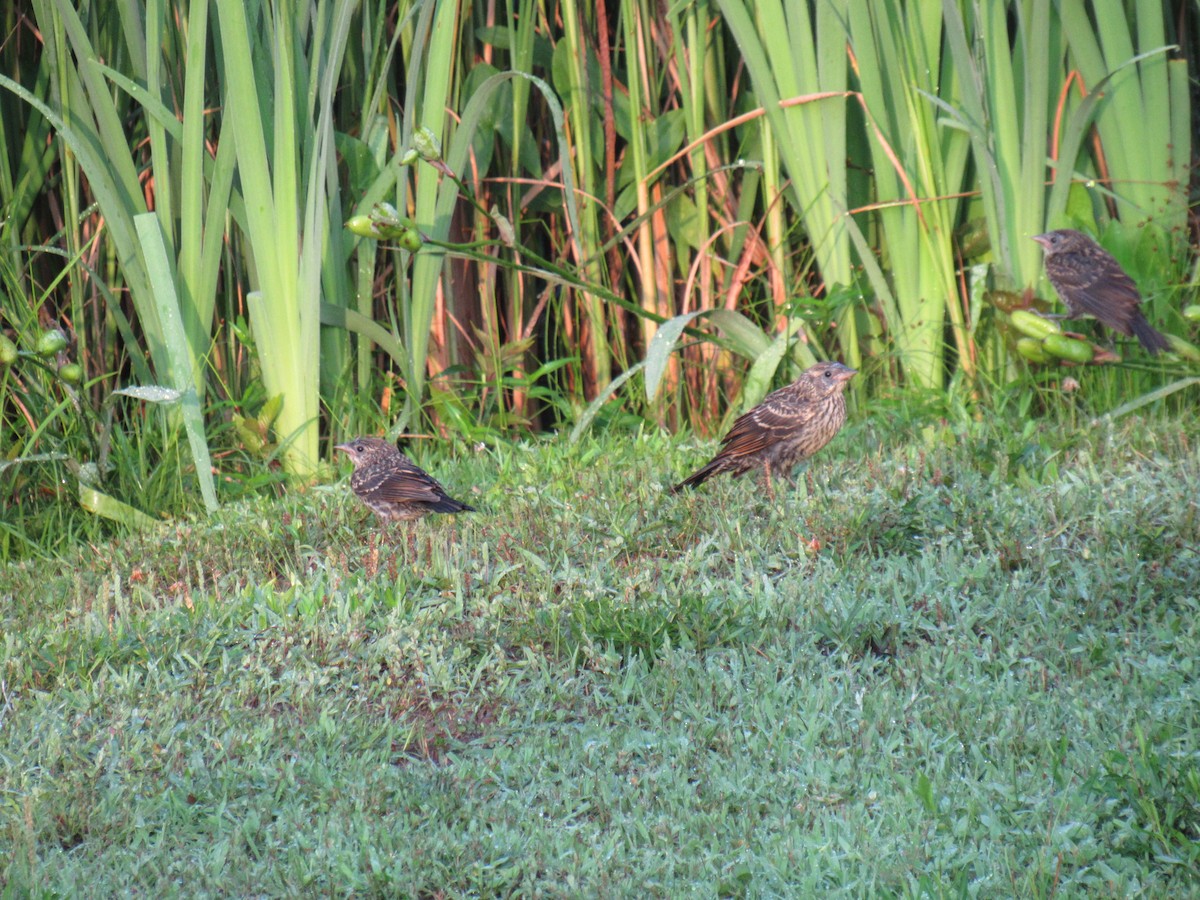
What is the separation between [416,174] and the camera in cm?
661

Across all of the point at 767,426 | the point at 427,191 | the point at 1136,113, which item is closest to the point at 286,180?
the point at 427,191

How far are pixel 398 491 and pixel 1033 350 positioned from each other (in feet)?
8.22

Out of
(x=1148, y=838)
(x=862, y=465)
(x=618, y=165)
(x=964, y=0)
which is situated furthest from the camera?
(x=618, y=165)

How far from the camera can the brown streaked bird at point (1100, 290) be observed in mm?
5406

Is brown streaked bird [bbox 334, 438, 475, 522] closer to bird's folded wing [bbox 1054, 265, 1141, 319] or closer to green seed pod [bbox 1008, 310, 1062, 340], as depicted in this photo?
green seed pod [bbox 1008, 310, 1062, 340]

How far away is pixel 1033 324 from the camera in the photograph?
17.7 ft

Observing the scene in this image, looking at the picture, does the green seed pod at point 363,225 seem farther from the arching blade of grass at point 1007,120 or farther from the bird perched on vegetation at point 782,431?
the arching blade of grass at point 1007,120

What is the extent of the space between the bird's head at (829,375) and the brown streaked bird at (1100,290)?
2.98 feet

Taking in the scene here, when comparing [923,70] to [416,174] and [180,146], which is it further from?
[180,146]

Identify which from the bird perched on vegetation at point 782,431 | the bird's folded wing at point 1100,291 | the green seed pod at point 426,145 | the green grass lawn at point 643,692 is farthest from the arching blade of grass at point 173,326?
the bird's folded wing at point 1100,291

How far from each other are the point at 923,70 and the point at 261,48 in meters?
2.87

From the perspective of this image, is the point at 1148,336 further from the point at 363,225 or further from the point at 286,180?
the point at 286,180

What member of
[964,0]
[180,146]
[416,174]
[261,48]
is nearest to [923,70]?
[964,0]

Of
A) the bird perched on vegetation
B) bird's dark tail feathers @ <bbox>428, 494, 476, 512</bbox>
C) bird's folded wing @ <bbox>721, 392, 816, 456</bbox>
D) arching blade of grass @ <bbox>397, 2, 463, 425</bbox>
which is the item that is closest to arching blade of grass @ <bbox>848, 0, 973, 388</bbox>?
the bird perched on vegetation
